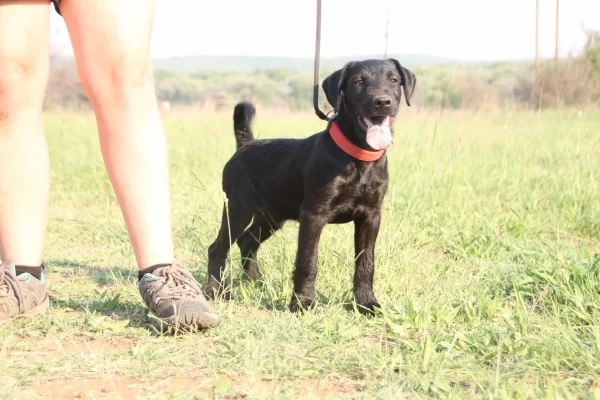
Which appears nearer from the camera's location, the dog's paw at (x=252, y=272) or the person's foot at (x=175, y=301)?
the person's foot at (x=175, y=301)

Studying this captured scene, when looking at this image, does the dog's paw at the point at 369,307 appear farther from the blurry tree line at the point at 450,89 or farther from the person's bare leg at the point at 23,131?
the blurry tree line at the point at 450,89

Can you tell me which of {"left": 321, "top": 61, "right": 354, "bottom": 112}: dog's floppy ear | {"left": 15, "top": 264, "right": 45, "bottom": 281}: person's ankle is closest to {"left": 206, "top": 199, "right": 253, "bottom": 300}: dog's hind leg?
{"left": 321, "top": 61, "right": 354, "bottom": 112}: dog's floppy ear

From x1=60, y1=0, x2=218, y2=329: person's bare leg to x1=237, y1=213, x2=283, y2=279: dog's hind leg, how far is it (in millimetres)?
1006

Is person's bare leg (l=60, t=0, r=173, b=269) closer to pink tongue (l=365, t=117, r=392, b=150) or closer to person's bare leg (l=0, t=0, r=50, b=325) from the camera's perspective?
person's bare leg (l=0, t=0, r=50, b=325)

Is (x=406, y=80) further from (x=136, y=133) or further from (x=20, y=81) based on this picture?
(x=20, y=81)

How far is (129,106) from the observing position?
292cm

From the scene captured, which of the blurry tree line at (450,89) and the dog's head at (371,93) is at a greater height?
the blurry tree line at (450,89)

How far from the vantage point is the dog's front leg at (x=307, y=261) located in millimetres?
3379

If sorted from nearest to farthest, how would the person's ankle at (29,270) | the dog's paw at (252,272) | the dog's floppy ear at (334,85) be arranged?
the person's ankle at (29,270) < the dog's floppy ear at (334,85) < the dog's paw at (252,272)

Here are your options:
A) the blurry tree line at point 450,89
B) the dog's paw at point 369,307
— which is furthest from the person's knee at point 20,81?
the blurry tree line at point 450,89

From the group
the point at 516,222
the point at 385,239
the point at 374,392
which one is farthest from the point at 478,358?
the point at 516,222

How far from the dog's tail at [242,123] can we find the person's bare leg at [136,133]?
4.12ft

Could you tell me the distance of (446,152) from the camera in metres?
6.57

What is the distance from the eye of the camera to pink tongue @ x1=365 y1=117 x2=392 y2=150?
332 centimetres
